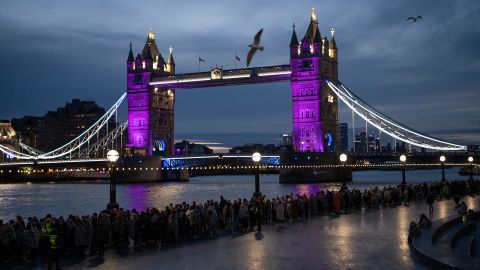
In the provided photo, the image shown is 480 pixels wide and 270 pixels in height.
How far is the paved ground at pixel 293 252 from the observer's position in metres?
16.7

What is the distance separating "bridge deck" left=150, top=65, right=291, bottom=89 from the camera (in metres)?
91.8

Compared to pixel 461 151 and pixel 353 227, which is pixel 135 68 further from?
pixel 353 227

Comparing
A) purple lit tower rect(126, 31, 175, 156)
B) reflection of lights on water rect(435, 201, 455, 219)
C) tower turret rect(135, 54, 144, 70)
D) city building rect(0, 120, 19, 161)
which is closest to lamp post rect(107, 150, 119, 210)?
reflection of lights on water rect(435, 201, 455, 219)

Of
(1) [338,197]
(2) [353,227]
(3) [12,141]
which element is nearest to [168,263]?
(2) [353,227]

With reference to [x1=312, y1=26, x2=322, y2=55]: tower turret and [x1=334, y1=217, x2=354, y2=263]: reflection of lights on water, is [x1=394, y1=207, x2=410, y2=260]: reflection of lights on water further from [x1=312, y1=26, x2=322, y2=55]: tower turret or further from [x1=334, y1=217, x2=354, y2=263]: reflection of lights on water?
[x1=312, y1=26, x2=322, y2=55]: tower turret

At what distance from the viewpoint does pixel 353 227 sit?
24.1 m

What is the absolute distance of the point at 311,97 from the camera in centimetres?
9369

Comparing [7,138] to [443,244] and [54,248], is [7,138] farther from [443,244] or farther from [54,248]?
[443,244]

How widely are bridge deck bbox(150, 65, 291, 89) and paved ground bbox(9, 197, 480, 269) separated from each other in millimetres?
67809

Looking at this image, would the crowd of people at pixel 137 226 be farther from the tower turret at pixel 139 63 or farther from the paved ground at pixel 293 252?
the tower turret at pixel 139 63

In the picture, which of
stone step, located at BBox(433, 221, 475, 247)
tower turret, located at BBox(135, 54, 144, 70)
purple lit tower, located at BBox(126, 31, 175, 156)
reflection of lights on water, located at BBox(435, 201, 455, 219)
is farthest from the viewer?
tower turret, located at BBox(135, 54, 144, 70)

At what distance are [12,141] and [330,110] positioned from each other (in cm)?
8097

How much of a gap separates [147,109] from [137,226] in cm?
8569

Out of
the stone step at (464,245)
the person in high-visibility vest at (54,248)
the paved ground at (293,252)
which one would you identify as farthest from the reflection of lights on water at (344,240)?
the person in high-visibility vest at (54,248)
